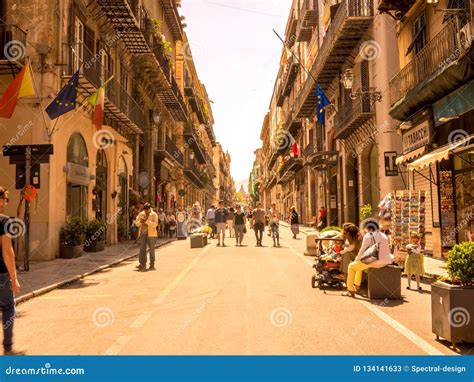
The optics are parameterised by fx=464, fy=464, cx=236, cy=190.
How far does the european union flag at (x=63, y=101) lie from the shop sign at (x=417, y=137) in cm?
1081

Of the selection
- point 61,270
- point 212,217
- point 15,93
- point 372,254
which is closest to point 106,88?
point 15,93

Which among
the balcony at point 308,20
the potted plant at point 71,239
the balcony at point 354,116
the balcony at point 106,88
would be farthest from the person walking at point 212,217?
the balcony at point 308,20

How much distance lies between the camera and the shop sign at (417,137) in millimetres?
14297

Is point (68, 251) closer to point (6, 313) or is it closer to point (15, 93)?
point (15, 93)

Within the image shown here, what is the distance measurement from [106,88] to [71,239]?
6408 millimetres

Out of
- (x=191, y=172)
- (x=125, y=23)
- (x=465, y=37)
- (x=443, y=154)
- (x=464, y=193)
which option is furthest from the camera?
(x=191, y=172)

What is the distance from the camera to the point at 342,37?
21.5 metres

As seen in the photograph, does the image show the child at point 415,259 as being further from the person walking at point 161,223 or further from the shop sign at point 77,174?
the person walking at point 161,223

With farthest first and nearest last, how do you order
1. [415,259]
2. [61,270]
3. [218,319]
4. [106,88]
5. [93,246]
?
[106,88] < [93,246] < [61,270] < [415,259] < [218,319]

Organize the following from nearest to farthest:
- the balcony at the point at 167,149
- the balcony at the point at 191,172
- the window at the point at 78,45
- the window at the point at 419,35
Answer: the window at the point at 419,35, the window at the point at 78,45, the balcony at the point at 167,149, the balcony at the point at 191,172

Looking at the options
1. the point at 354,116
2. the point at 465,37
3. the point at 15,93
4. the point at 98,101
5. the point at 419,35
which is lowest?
the point at 15,93

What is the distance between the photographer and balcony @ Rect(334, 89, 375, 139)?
20172 millimetres

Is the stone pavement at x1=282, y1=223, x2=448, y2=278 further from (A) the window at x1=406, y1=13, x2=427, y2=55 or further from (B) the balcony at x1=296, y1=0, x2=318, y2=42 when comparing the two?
(B) the balcony at x1=296, y1=0, x2=318, y2=42

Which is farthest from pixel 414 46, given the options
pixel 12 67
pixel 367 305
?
pixel 12 67
